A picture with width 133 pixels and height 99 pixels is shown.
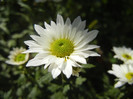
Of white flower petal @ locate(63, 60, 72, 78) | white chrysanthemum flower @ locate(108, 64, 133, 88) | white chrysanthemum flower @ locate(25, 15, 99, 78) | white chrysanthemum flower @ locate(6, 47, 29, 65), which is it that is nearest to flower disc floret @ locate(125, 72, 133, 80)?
white chrysanthemum flower @ locate(108, 64, 133, 88)

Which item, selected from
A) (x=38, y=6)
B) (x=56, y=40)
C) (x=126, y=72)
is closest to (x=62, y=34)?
(x=56, y=40)

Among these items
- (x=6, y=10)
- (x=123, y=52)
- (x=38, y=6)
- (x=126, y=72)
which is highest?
(x=6, y=10)

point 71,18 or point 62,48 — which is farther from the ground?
point 71,18

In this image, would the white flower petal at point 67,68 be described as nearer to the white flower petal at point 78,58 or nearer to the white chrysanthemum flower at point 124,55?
the white flower petal at point 78,58

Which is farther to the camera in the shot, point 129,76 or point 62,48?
point 129,76

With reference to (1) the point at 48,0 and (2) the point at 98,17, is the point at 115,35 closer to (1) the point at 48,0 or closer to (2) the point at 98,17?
(2) the point at 98,17

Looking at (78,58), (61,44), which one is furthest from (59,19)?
(78,58)

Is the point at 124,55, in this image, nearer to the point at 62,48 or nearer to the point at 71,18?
the point at 62,48
